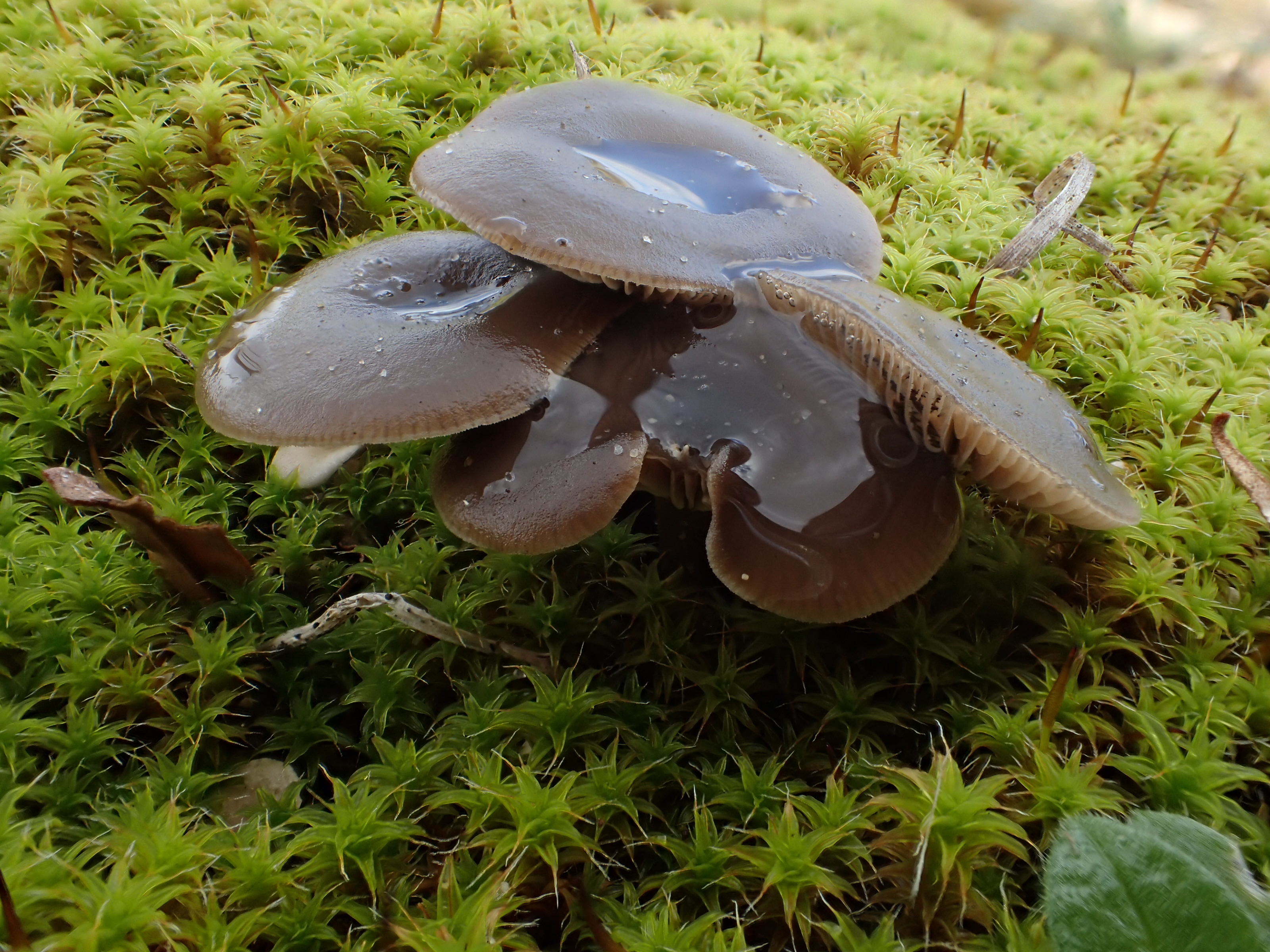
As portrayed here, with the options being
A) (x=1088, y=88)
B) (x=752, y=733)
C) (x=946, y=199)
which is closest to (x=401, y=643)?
(x=752, y=733)

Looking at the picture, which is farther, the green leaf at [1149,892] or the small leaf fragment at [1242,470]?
the small leaf fragment at [1242,470]

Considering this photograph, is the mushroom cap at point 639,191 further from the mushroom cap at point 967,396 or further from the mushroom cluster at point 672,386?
the mushroom cap at point 967,396

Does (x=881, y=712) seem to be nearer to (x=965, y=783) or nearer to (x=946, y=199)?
(x=965, y=783)

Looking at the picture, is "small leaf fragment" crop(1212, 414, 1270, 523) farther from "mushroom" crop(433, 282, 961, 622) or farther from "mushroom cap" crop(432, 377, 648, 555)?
"mushroom cap" crop(432, 377, 648, 555)

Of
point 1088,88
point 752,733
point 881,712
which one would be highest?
point 1088,88

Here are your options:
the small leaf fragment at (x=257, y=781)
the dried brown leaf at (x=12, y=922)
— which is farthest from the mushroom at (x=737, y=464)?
the dried brown leaf at (x=12, y=922)

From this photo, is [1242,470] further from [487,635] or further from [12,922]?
[12,922]

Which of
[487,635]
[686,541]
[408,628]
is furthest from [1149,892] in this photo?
[408,628]
